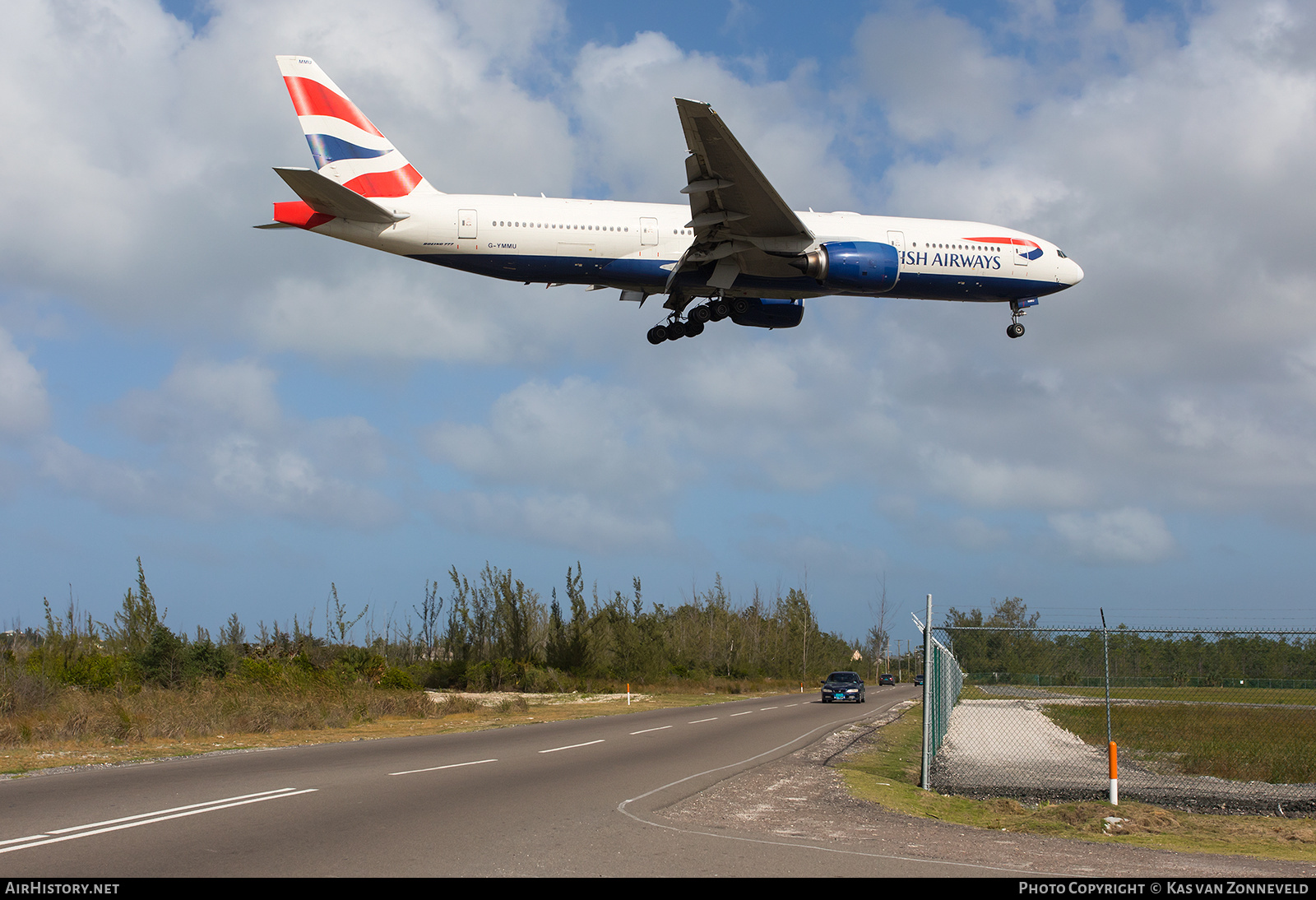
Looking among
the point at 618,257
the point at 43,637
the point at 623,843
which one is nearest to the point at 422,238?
the point at 618,257

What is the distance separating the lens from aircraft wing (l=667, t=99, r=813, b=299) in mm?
20594

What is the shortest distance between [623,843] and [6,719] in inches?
691

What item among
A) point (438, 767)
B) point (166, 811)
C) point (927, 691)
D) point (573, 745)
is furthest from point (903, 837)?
point (573, 745)

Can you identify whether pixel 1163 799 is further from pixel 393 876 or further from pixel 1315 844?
pixel 393 876

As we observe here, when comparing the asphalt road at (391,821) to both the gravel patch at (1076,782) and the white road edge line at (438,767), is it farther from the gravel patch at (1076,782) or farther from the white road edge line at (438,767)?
the gravel patch at (1076,782)

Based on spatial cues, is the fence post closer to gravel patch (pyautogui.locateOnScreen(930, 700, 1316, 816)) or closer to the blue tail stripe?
gravel patch (pyautogui.locateOnScreen(930, 700, 1316, 816))

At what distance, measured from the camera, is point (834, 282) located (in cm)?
2448

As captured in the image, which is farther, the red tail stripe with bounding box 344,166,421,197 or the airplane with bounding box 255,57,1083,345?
the red tail stripe with bounding box 344,166,421,197

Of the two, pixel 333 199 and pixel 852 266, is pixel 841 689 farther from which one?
pixel 333 199

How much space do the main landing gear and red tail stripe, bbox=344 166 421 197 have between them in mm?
7865

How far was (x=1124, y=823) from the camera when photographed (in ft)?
33.6

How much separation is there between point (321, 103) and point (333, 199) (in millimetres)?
5888

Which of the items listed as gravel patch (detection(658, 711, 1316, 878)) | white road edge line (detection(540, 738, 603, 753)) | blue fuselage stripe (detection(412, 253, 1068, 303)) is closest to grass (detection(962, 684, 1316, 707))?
gravel patch (detection(658, 711, 1316, 878))

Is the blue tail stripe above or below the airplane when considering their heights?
above
